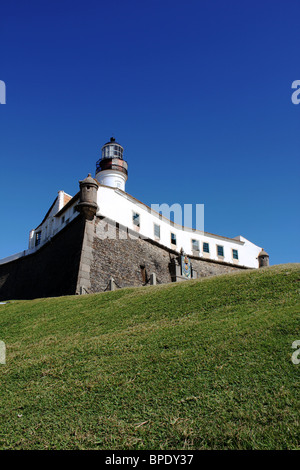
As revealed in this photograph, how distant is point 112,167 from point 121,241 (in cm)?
1523

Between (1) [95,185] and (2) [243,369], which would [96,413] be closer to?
(2) [243,369]

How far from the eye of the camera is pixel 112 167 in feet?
126

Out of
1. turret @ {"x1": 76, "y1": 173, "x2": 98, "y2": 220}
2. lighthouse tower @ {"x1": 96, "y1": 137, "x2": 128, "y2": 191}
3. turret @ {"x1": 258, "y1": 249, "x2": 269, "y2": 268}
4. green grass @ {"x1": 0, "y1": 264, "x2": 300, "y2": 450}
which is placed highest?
lighthouse tower @ {"x1": 96, "y1": 137, "x2": 128, "y2": 191}

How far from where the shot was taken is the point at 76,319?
1084cm

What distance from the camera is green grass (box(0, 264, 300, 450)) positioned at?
459 centimetres

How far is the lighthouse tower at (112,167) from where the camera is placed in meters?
38.2

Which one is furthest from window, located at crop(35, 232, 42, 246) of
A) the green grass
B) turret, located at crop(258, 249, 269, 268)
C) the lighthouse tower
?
turret, located at crop(258, 249, 269, 268)

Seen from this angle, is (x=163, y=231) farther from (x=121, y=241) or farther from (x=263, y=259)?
(x=263, y=259)

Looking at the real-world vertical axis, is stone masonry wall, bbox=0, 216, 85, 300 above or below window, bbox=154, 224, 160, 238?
below

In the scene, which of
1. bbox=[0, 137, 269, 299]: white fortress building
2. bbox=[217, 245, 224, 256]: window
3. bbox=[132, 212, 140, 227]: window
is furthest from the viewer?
bbox=[217, 245, 224, 256]: window

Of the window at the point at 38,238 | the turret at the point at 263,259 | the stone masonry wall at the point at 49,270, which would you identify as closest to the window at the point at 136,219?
the stone masonry wall at the point at 49,270

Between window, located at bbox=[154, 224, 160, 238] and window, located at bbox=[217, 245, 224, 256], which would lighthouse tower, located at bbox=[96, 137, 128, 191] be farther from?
window, located at bbox=[217, 245, 224, 256]

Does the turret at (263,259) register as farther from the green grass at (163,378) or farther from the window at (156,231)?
the green grass at (163,378)

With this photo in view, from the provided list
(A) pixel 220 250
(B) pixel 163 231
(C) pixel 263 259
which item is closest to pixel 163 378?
Result: (B) pixel 163 231
